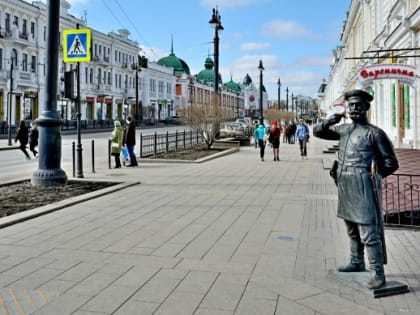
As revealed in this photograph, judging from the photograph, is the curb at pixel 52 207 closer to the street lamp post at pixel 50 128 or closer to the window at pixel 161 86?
the street lamp post at pixel 50 128

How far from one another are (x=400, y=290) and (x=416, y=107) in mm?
14537

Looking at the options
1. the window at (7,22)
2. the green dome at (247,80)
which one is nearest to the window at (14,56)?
the window at (7,22)

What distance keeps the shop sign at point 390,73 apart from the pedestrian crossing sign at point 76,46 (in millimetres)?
8924

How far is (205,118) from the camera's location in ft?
80.2

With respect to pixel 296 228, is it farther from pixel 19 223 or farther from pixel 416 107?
pixel 416 107

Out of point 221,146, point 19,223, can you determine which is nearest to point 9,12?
point 221,146

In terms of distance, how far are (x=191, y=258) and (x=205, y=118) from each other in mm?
19223

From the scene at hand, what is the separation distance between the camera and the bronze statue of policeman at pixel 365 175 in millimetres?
4270

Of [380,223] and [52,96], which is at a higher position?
[52,96]

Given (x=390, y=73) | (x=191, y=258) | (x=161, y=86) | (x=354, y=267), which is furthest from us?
(x=161, y=86)

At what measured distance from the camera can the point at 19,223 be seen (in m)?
7.32

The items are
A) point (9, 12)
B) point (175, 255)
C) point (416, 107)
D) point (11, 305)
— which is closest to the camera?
point (11, 305)

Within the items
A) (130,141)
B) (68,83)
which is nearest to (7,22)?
(130,141)

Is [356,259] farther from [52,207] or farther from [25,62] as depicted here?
[25,62]
